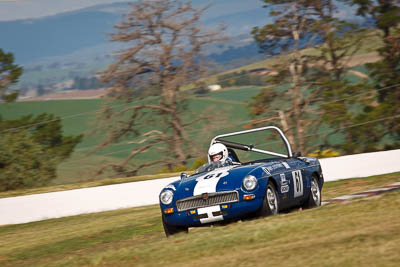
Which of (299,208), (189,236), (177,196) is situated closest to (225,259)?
(189,236)

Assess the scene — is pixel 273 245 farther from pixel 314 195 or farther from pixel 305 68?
pixel 305 68

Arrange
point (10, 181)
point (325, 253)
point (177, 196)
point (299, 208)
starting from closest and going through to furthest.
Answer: point (325, 253), point (177, 196), point (299, 208), point (10, 181)

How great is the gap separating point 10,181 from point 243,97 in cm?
1143

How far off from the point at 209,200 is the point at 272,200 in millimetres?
936

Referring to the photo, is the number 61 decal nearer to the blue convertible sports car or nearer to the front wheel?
the blue convertible sports car

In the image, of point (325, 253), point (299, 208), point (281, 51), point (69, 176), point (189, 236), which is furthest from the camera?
point (281, 51)

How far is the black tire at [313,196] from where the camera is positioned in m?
11.2

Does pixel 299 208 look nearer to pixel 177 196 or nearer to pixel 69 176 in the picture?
pixel 177 196

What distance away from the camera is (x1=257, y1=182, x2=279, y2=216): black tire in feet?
30.5

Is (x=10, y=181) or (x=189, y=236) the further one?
(x=10, y=181)

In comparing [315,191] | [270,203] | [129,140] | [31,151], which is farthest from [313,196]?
[31,151]

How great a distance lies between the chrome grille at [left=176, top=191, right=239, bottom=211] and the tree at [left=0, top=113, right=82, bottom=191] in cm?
2174

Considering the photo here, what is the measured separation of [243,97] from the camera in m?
33.8

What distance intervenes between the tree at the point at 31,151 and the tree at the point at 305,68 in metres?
10.0
